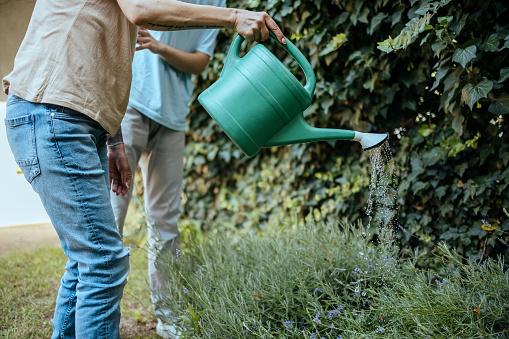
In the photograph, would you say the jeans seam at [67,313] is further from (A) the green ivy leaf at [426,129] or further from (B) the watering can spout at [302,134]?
(A) the green ivy leaf at [426,129]

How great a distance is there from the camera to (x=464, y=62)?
1.75m

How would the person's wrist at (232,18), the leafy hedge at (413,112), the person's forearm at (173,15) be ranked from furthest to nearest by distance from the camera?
1. the leafy hedge at (413,112)
2. the person's wrist at (232,18)
3. the person's forearm at (173,15)

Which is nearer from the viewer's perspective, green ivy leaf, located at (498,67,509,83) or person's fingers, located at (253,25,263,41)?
person's fingers, located at (253,25,263,41)

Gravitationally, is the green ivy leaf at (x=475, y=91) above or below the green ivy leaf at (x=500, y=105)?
above

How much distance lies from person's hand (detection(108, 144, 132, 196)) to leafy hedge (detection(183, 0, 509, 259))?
118cm

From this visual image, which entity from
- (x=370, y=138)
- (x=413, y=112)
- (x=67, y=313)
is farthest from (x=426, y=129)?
(x=67, y=313)

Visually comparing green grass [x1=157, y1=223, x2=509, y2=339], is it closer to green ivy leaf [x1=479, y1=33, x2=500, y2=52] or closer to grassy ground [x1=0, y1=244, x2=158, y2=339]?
grassy ground [x1=0, y1=244, x2=158, y2=339]

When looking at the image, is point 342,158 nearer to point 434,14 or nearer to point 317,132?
point 434,14

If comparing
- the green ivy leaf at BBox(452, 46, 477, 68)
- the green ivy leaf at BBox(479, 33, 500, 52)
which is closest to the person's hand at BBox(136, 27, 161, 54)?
the green ivy leaf at BBox(452, 46, 477, 68)

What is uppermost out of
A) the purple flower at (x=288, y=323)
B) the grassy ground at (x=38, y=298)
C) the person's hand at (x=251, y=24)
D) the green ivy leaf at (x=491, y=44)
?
the person's hand at (x=251, y=24)

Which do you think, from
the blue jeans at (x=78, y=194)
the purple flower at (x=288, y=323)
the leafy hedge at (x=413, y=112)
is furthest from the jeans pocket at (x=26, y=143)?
the leafy hedge at (x=413, y=112)

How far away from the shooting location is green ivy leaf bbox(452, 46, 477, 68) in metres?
1.74

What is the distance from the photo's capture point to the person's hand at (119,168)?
1.69 m

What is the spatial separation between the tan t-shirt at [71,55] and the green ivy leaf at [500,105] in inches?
57.3
